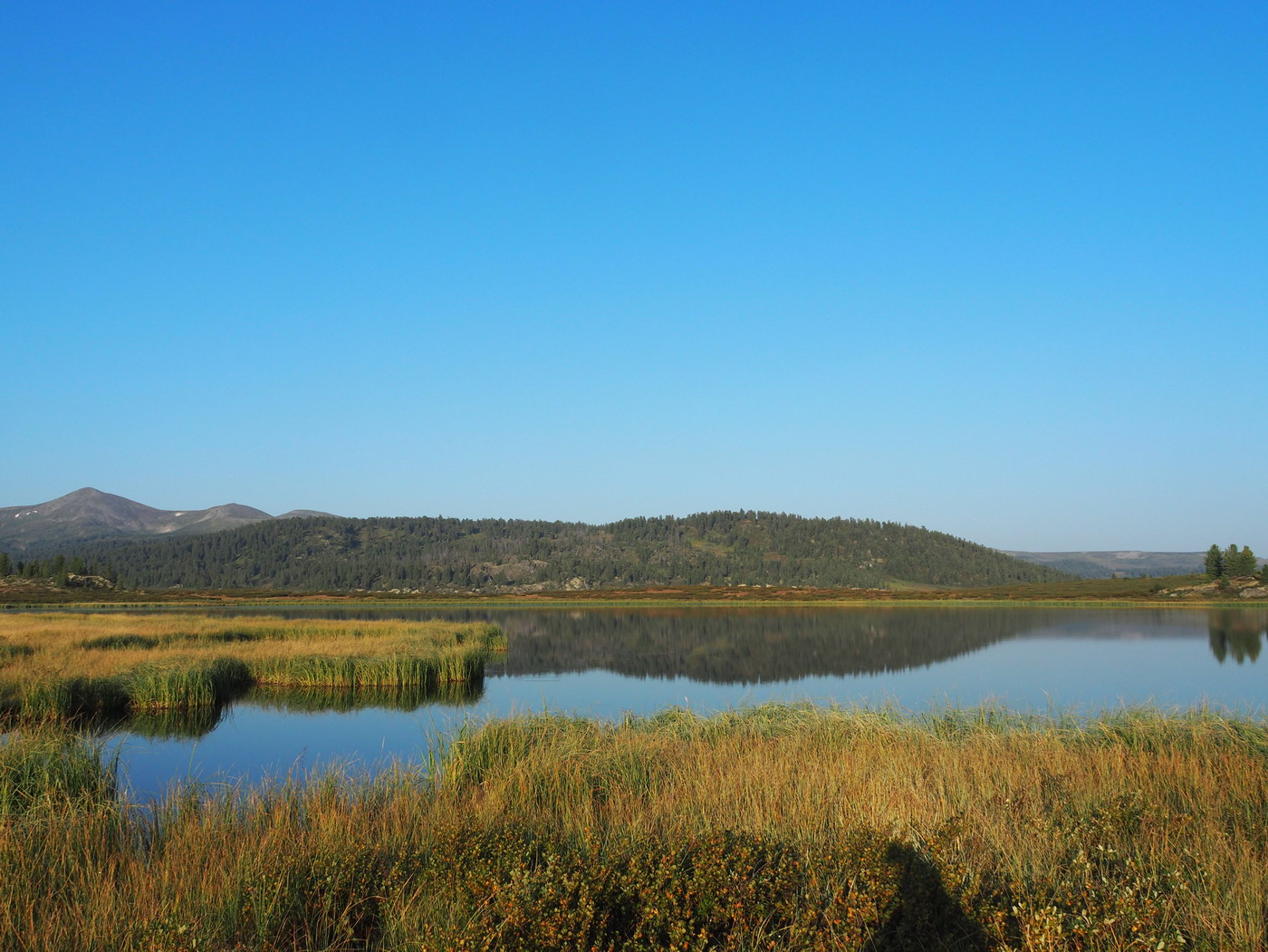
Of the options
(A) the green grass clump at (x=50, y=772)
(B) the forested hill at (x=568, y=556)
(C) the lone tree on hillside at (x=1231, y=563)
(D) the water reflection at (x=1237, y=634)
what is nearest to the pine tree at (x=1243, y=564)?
(C) the lone tree on hillside at (x=1231, y=563)

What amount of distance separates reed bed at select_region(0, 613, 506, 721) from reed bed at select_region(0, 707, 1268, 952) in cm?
835

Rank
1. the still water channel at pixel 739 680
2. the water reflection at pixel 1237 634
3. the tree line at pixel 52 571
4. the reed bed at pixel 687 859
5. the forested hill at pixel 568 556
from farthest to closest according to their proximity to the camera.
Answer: the forested hill at pixel 568 556 → the tree line at pixel 52 571 → the water reflection at pixel 1237 634 → the still water channel at pixel 739 680 → the reed bed at pixel 687 859

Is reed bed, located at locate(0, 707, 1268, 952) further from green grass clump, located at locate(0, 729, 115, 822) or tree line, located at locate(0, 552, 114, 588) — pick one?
tree line, located at locate(0, 552, 114, 588)

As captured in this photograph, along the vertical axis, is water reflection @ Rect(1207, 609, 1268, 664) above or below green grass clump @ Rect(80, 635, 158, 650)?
below

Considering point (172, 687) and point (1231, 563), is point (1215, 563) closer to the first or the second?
point (1231, 563)

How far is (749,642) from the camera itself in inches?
1500

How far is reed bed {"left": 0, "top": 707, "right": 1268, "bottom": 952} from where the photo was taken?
12.9 feet

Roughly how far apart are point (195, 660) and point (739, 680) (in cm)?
1475

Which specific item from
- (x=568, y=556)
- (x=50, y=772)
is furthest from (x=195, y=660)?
(x=568, y=556)

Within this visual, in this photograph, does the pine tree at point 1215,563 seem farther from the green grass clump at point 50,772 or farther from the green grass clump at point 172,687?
the green grass clump at point 50,772

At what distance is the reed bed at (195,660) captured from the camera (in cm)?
1767

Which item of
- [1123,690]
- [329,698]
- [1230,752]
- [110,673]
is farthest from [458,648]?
[1230,752]

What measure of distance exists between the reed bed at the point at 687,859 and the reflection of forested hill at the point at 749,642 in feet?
57.2

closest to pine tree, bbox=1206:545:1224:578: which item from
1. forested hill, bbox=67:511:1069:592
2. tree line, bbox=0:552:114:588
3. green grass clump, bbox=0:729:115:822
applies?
forested hill, bbox=67:511:1069:592
